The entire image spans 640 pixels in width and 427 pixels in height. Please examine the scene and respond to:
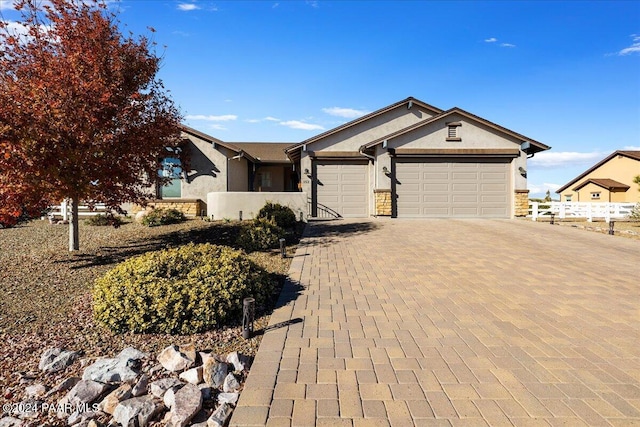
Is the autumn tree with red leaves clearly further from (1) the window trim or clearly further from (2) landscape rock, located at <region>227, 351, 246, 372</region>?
(1) the window trim

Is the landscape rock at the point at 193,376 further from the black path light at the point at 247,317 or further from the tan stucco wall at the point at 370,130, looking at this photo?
the tan stucco wall at the point at 370,130

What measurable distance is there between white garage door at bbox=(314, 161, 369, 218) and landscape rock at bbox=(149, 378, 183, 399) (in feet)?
46.4

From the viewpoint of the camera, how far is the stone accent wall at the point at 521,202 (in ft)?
54.4

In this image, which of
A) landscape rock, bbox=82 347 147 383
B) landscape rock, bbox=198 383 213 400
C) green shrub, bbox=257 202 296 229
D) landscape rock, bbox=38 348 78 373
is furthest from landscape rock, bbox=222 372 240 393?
green shrub, bbox=257 202 296 229

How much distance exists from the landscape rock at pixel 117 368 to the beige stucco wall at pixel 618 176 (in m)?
37.7

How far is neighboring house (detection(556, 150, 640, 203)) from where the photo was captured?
29.3m

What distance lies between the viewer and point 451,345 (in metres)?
4.05

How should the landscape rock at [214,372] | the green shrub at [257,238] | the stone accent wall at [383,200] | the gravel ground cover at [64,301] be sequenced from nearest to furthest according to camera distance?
the landscape rock at [214,372]
the gravel ground cover at [64,301]
the green shrub at [257,238]
the stone accent wall at [383,200]

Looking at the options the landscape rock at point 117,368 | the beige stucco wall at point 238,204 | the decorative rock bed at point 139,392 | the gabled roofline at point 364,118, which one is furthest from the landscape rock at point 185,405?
the gabled roofline at point 364,118

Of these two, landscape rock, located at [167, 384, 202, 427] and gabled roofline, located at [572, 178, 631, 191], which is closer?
landscape rock, located at [167, 384, 202, 427]

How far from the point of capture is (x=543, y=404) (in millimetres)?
2982

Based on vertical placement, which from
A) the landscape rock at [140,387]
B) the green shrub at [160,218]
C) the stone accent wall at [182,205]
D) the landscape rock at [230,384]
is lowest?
the landscape rock at [140,387]

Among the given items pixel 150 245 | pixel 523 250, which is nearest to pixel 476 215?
pixel 523 250

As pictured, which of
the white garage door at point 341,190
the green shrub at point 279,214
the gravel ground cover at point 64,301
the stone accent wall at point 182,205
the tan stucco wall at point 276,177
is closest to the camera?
the gravel ground cover at point 64,301
